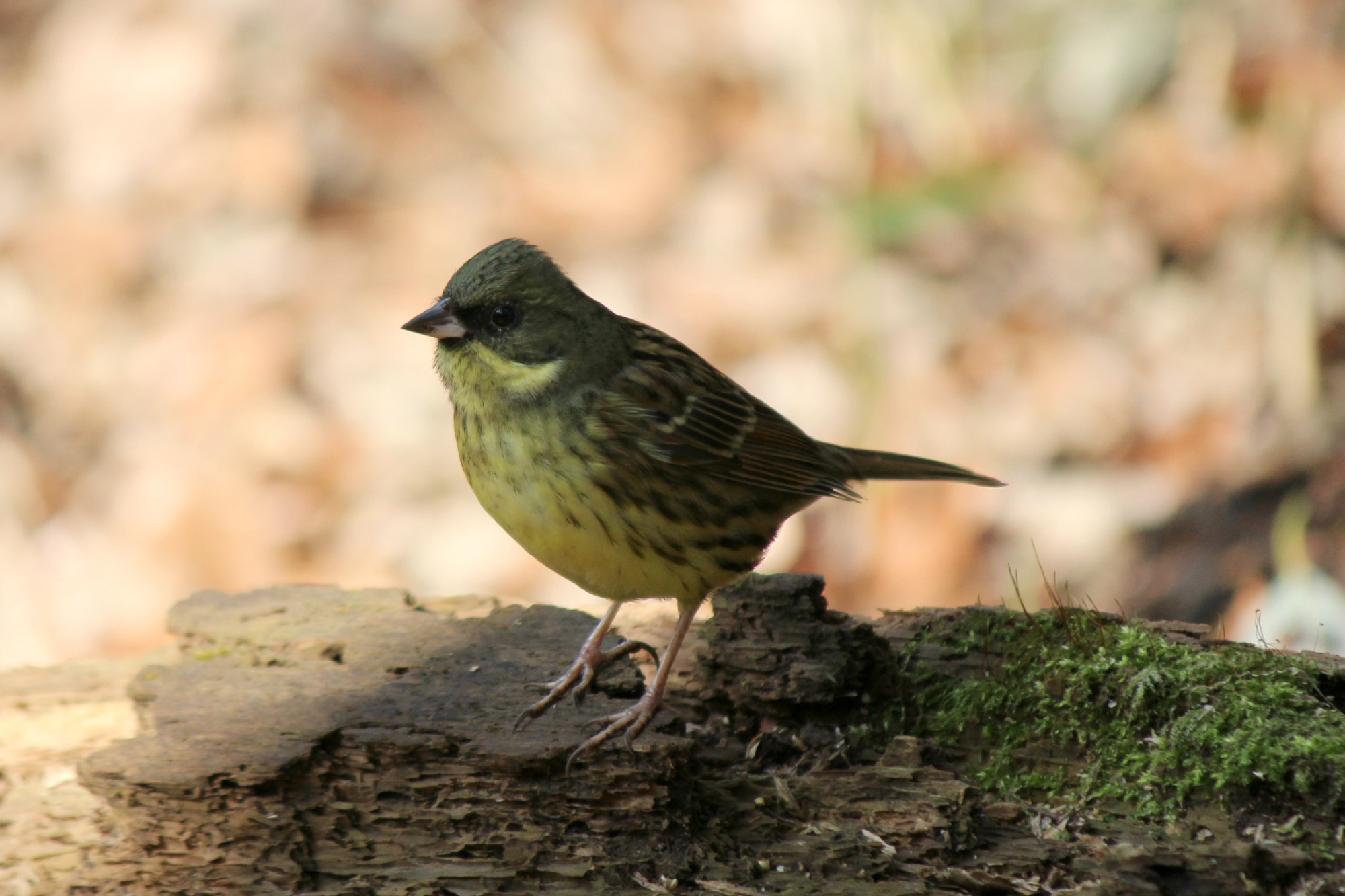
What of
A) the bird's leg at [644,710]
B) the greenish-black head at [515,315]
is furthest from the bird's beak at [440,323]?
the bird's leg at [644,710]

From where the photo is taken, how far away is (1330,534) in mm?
6012

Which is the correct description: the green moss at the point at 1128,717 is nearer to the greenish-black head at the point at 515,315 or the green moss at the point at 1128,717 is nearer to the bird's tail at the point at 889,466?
the bird's tail at the point at 889,466

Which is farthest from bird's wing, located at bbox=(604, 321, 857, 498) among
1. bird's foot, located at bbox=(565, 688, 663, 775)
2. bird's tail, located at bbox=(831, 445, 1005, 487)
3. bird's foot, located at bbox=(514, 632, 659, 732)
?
bird's foot, located at bbox=(565, 688, 663, 775)

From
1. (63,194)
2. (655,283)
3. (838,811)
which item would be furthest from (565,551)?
(63,194)

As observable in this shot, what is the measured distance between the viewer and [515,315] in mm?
3932

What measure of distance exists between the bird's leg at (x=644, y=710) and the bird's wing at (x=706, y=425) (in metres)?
0.48

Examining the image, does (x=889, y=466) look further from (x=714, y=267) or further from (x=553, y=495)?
(x=714, y=267)

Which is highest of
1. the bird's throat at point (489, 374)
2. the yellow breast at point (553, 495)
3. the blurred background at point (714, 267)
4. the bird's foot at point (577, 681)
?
the blurred background at point (714, 267)

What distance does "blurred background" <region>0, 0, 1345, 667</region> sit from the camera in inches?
253

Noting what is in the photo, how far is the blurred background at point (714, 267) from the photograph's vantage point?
643 cm

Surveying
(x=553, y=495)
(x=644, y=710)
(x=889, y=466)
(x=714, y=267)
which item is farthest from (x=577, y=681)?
(x=714, y=267)

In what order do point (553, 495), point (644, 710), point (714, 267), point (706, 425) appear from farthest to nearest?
point (714, 267)
point (706, 425)
point (553, 495)
point (644, 710)

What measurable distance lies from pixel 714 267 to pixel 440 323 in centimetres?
398

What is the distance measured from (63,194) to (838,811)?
652 cm
